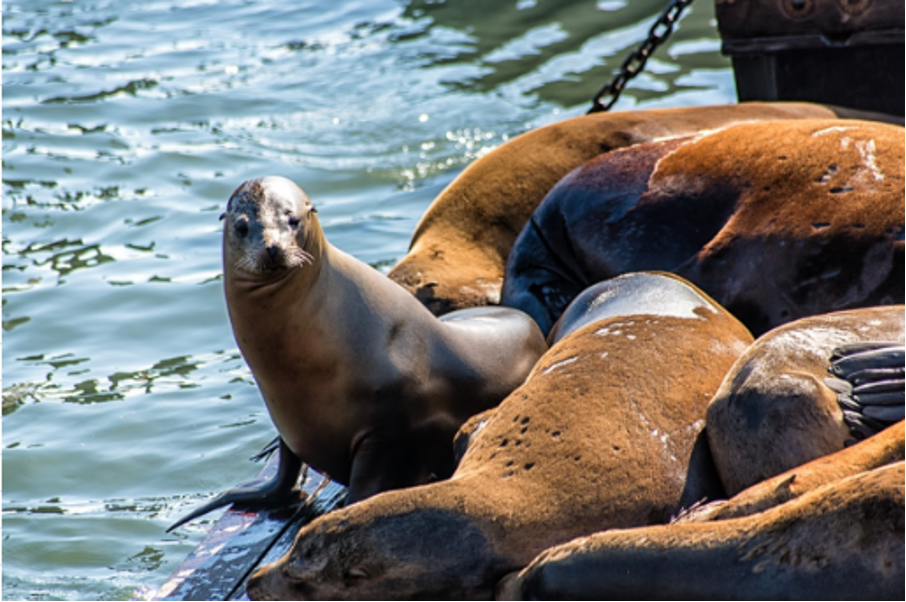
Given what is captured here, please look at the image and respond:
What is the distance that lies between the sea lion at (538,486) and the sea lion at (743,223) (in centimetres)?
66

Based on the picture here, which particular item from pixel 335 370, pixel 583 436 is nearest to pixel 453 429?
pixel 335 370

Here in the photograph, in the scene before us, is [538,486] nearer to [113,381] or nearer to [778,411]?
[778,411]

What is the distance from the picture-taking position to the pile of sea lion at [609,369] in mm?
2521

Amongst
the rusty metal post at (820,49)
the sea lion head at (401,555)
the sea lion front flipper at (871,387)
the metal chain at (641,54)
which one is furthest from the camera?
the metal chain at (641,54)

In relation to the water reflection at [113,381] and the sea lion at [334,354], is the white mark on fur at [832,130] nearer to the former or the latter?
the sea lion at [334,354]

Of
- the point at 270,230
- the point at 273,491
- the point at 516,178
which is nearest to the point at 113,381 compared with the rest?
the point at 516,178

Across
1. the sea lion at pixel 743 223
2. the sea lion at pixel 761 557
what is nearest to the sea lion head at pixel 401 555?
the sea lion at pixel 761 557

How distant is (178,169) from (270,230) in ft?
20.8

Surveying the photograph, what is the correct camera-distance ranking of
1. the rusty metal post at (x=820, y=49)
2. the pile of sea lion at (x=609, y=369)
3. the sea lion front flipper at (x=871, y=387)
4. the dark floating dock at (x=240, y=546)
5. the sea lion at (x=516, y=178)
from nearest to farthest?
the pile of sea lion at (x=609, y=369) → the sea lion front flipper at (x=871, y=387) → the dark floating dock at (x=240, y=546) → the sea lion at (x=516, y=178) → the rusty metal post at (x=820, y=49)

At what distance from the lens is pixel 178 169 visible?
9.62m

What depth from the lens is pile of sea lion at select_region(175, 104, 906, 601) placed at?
99.3 inches

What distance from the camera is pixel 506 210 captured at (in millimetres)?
5266

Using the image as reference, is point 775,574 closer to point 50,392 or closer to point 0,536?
point 0,536

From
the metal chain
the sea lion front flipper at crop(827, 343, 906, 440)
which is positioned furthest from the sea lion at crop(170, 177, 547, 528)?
the metal chain
